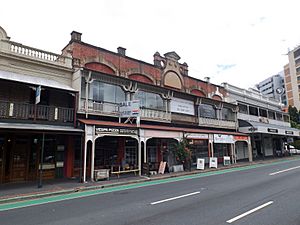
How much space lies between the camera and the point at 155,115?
65.3 feet

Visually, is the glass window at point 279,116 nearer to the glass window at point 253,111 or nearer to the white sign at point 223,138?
the glass window at point 253,111

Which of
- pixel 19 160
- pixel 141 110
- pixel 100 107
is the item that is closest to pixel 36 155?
pixel 19 160

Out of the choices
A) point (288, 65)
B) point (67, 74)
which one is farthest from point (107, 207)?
point (288, 65)

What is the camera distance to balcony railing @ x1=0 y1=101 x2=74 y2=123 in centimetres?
1236

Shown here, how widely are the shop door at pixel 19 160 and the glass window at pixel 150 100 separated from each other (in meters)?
9.01

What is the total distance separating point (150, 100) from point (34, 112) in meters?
10.0

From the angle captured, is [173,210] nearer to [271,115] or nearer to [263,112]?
[263,112]

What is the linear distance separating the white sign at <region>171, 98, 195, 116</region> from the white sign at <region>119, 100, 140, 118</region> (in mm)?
6442

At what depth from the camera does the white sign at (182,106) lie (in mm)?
22438

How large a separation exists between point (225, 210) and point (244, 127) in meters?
23.8

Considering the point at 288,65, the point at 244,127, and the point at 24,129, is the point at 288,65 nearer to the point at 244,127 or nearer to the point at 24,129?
the point at 244,127

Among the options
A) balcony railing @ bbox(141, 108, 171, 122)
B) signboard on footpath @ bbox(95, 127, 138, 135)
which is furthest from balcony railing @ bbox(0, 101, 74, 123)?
balcony railing @ bbox(141, 108, 171, 122)

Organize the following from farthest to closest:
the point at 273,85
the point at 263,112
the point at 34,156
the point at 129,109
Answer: the point at 273,85, the point at 263,112, the point at 129,109, the point at 34,156

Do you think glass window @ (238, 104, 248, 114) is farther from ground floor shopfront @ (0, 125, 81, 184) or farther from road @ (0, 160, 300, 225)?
ground floor shopfront @ (0, 125, 81, 184)
